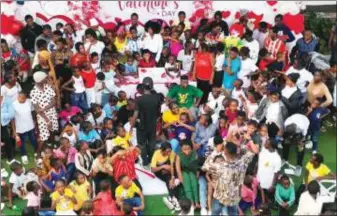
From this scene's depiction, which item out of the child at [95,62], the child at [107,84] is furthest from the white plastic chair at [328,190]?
the child at [95,62]

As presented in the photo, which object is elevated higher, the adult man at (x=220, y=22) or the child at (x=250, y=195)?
the adult man at (x=220, y=22)

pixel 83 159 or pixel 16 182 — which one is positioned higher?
pixel 83 159

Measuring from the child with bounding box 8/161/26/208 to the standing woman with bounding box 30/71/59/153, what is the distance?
0.89 metres

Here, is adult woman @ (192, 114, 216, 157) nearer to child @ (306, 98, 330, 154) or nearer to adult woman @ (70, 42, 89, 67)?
child @ (306, 98, 330, 154)

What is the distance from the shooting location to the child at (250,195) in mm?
7699

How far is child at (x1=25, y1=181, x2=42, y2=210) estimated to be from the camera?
7453mm

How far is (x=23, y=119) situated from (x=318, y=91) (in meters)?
4.04

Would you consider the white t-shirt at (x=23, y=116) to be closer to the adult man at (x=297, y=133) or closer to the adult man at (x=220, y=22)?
the adult man at (x=297, y=133)

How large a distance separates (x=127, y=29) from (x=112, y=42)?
2.93 feet

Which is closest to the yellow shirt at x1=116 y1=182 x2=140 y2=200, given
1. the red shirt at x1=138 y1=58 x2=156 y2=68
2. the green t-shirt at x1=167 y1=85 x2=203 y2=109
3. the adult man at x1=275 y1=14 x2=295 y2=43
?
the green t-shirt at x1=167 y1=85 x2=203 y2=109

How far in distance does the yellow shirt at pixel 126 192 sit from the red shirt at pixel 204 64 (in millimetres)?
2732

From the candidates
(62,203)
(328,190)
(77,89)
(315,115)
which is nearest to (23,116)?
(77,89)

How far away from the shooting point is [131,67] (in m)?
9.88

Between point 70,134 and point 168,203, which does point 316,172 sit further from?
point 70,134
